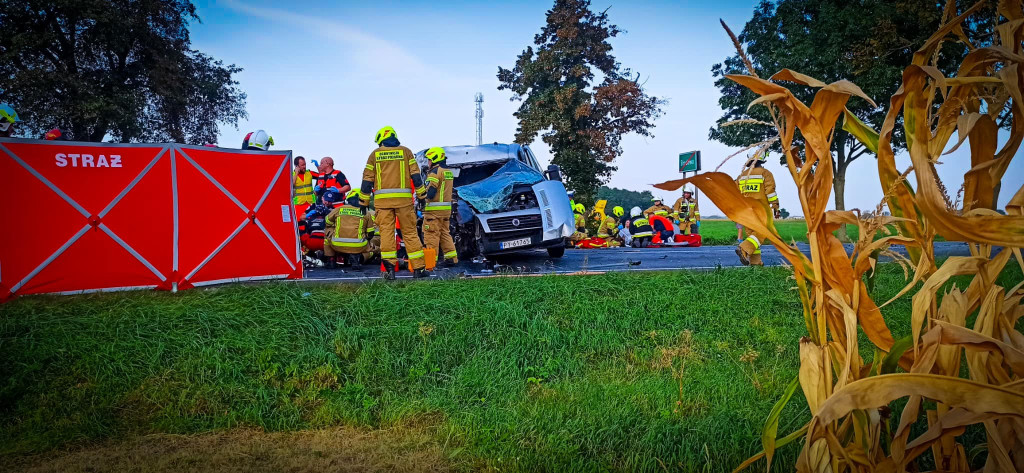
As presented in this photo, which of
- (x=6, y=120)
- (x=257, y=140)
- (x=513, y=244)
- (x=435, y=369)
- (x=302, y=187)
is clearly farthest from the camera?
(x=302, y=187)

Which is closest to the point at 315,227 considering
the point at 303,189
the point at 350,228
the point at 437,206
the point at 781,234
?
the point at 303,189

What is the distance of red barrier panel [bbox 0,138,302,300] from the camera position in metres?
7.24

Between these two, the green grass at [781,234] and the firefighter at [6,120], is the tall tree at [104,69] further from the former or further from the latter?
the green grass at [781,234]

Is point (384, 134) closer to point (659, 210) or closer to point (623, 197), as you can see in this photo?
point (659, 210)

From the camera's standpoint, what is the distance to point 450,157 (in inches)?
545

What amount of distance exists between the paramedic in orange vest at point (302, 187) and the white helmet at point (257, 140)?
8.04 feet

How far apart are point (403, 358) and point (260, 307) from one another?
2147 millimetres

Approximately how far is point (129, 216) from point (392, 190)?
3.37 meters

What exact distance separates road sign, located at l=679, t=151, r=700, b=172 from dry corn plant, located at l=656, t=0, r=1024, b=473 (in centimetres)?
2142

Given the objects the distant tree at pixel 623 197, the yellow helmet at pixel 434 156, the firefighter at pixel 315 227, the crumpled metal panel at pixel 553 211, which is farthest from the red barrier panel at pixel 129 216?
the distant tree at pixel 623 197

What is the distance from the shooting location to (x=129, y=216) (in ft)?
25.4

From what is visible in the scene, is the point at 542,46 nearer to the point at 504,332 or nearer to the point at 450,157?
the point at 450,157

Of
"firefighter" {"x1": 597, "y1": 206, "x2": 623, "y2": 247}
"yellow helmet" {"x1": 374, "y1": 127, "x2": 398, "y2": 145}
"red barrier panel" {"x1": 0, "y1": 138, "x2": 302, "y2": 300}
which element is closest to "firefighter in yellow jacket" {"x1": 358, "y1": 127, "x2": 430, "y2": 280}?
"yellow helmet" {"x1": 374, "y1": 127, "x2": 398, "y2": 145}

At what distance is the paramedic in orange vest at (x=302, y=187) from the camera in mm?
13406
